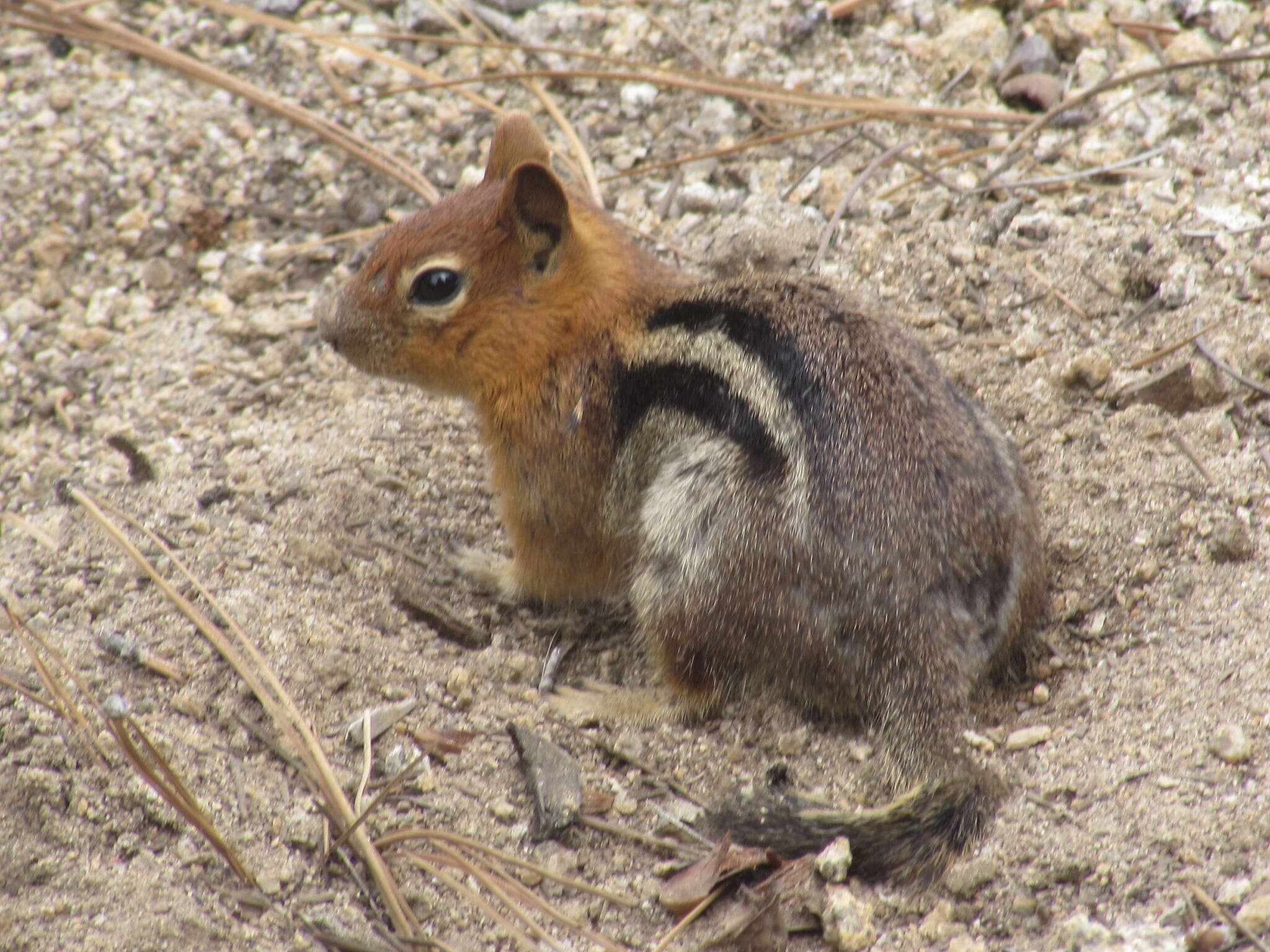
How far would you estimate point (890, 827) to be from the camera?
3418 millimetres

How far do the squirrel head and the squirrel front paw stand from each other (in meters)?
0.73

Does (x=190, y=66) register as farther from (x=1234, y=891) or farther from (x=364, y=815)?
(x=1234, y=891)

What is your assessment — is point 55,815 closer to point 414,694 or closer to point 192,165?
point 414,694

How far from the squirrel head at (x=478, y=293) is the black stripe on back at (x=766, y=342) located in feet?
0.99

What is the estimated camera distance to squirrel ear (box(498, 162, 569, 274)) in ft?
12.8

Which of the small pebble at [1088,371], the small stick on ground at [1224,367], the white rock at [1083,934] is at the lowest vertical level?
the white rock at [1083,934]

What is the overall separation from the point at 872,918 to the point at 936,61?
4.05 meters

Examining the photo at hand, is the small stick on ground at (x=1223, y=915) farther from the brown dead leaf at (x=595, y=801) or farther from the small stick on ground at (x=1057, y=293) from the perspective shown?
the small stick on ground at (x=1057, y=293)

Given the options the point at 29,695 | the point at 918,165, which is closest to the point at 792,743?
the point at 29,695

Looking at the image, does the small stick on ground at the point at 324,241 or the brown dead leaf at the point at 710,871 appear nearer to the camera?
the brown dead leaf at the point at 710,871

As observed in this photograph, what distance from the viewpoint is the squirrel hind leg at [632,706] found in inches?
159

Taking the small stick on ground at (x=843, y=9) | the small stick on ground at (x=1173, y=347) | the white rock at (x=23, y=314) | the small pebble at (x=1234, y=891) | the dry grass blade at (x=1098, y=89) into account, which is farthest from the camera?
the small stick on ground at (x=843, y=9)

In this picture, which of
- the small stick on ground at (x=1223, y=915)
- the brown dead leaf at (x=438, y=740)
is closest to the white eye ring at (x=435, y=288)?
the brown dead leaf at (x=438, y=740)

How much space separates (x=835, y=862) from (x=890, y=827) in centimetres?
19
